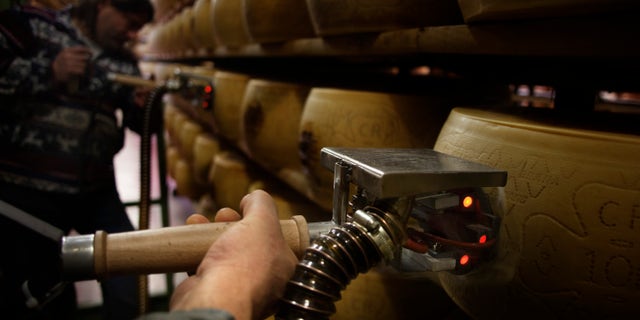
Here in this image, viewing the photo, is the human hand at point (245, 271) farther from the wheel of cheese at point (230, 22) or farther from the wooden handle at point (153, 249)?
the wheel of cheese at point (230, 22)

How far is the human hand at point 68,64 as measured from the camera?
1295 mm

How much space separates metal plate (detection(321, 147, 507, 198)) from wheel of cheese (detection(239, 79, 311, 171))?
653 millimetres

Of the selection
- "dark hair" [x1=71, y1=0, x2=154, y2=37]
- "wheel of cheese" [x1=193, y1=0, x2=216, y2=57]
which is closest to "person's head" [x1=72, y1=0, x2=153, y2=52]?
"dark hair" [x1=71, y1=0, x2=154, y2=37]

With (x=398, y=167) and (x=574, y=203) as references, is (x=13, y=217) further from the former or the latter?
(x=574, y=203)

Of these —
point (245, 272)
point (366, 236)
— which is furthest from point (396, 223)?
point (245, 272)

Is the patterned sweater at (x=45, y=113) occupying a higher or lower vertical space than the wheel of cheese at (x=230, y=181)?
higher

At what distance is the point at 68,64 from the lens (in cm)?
130

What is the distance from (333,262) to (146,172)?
122cm

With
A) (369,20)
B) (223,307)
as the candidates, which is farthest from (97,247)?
(369,20)

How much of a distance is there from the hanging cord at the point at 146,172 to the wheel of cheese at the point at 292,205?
33 centimetres

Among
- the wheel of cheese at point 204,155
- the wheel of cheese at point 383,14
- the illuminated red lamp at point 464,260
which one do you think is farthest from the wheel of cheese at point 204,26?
the illuminated red lamp at point 464,260

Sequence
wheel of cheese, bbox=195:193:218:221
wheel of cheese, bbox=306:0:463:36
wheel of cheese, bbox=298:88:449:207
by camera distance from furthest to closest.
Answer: wheel of cheese, bbox=195:193:218:221
wheel of cheese, bbox=298:88:449:207
wheel of cheese, bbox=306:0:463:36

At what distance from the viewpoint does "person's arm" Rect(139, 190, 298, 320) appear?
358 mm

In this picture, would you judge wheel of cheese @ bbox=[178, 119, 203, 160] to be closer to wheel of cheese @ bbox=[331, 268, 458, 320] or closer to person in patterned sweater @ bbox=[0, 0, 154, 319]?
person in patterned sweater @ bbox=[0, 0, 154, 319]
